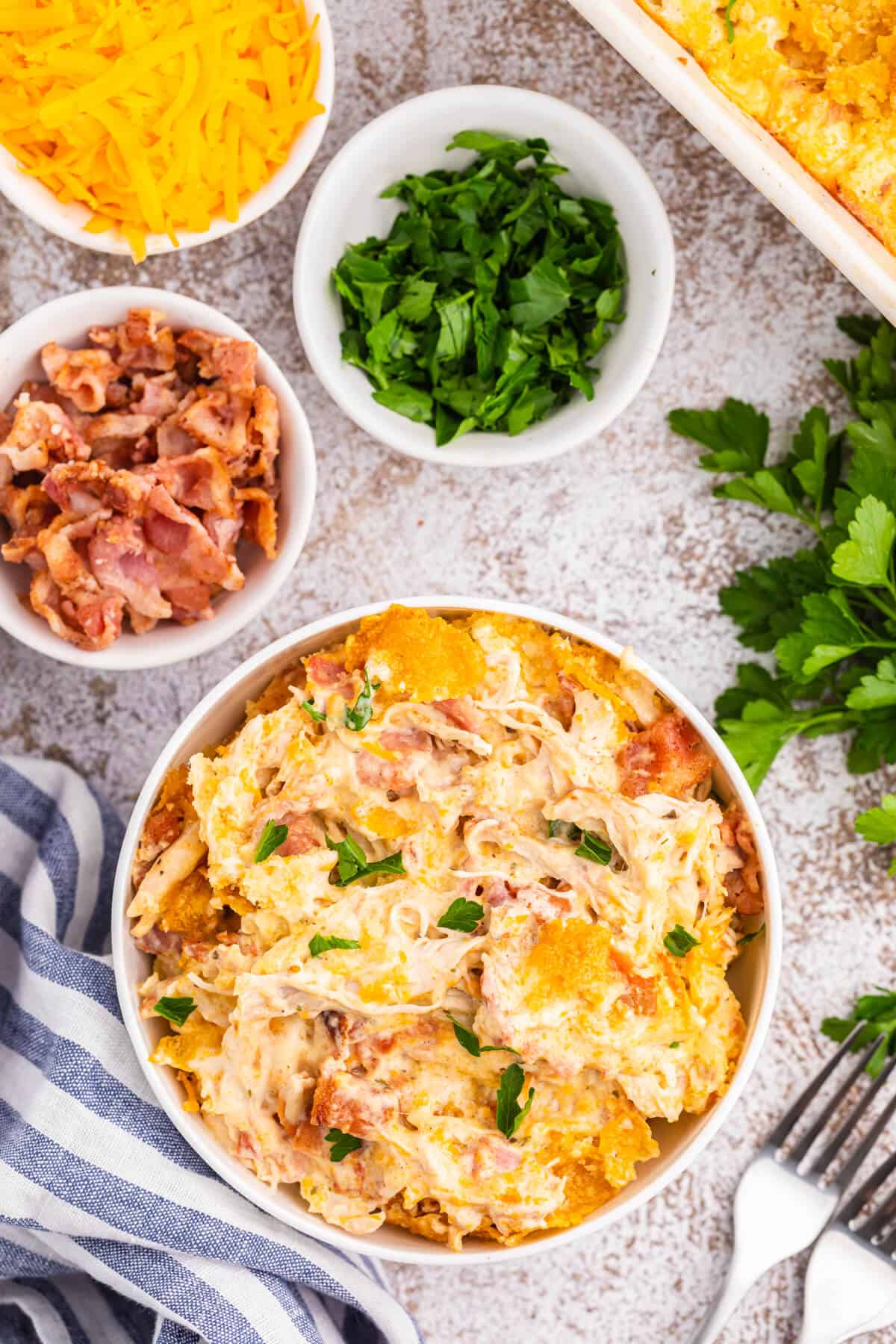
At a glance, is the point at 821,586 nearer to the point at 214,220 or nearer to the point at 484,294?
the point at 484,294

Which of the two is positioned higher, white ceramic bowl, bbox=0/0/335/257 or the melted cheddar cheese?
white ceramic bowl, bbox=0/0/335/257

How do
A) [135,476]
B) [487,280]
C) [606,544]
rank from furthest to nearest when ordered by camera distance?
[606,544], [487,280], [135,476]

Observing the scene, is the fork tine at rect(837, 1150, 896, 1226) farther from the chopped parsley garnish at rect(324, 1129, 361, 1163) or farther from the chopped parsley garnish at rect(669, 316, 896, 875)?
the chopped parsley garnish at rect(324, 1129, 361, 1163)

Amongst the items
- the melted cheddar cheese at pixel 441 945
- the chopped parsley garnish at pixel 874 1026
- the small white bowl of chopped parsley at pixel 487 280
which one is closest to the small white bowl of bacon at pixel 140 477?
the small white bowl of chopped parsley at pixel 487 280

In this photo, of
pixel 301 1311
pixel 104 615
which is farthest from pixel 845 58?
pixel 301 1311

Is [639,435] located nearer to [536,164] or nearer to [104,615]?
[536,164]

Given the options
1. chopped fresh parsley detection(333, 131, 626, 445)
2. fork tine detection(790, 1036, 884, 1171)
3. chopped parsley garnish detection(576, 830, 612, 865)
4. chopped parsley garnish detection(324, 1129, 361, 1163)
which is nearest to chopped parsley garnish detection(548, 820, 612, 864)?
chopped parsley garnish detection(576, 830, 612, 865)

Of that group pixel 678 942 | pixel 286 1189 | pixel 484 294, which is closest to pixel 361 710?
pixel 678 942
